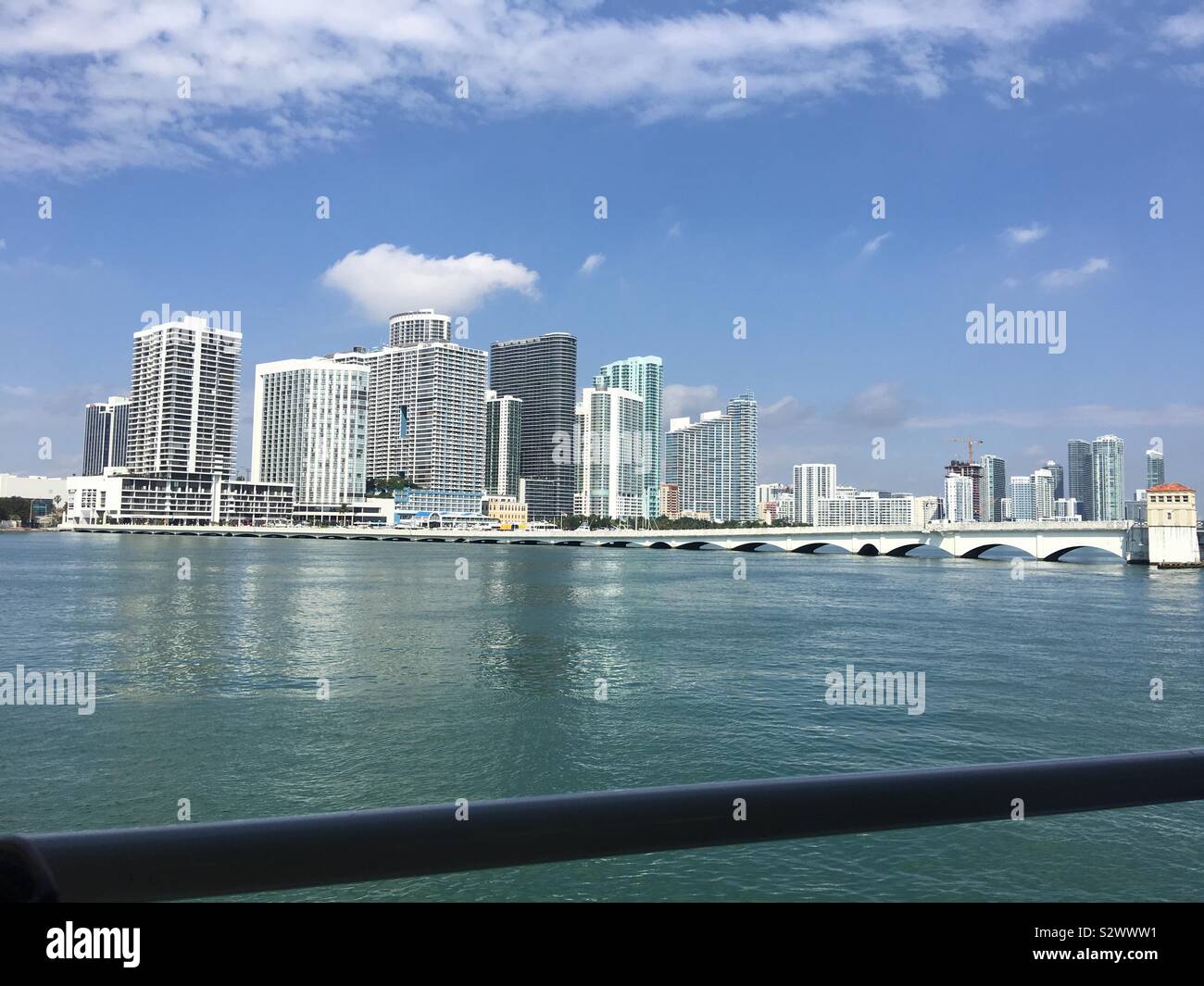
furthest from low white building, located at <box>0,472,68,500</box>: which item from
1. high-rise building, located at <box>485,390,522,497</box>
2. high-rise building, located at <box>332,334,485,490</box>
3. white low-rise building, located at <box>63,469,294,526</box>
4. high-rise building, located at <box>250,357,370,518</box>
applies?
high-rise building, located at <box>485,390,522,497</box>

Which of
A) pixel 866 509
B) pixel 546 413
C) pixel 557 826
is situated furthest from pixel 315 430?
pixel 557 826

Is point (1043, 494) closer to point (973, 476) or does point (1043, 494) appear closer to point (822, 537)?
point (973, 476)

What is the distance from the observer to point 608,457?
18350 cm

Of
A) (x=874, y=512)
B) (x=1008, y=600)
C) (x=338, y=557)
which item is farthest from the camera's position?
(x=874, y=512)

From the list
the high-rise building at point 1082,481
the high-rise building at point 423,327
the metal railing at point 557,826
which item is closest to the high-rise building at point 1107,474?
the high-rise building at point 1082,481

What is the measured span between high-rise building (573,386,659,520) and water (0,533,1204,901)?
14195cm

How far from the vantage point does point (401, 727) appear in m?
14.4

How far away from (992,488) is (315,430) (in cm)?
13350

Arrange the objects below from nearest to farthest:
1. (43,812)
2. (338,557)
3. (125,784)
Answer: (43,812), (125,784), (338,557)

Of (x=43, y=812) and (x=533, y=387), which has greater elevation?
(x=533, y=387)

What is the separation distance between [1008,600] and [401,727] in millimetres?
32369
